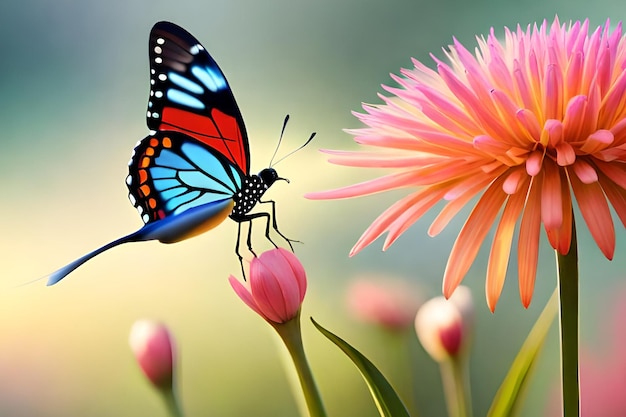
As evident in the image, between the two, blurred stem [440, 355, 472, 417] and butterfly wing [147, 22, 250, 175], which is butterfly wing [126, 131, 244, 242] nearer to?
butterfly wing [147, 22, 250, 175]

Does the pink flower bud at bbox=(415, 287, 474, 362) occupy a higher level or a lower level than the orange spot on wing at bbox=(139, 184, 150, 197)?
lower

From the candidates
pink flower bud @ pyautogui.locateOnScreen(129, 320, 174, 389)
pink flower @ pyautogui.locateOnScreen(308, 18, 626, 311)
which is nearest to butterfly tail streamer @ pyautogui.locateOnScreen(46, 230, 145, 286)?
pink flower bud @ pyautogui.locateOnScreen(129, 320, 174, 389)

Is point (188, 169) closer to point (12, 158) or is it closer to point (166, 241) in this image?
point (166, 241)

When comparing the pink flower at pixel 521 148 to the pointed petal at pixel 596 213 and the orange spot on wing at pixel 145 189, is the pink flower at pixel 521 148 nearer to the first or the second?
the pointed petal at pixel 596 213

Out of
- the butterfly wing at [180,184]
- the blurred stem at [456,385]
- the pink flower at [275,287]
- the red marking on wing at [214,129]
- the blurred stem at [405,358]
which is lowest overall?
the blurred stem at [456,385]

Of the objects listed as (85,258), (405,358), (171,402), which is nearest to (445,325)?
(405,358)

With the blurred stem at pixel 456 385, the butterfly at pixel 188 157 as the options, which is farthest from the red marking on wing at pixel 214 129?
the blurred stem at pixel 456 385
